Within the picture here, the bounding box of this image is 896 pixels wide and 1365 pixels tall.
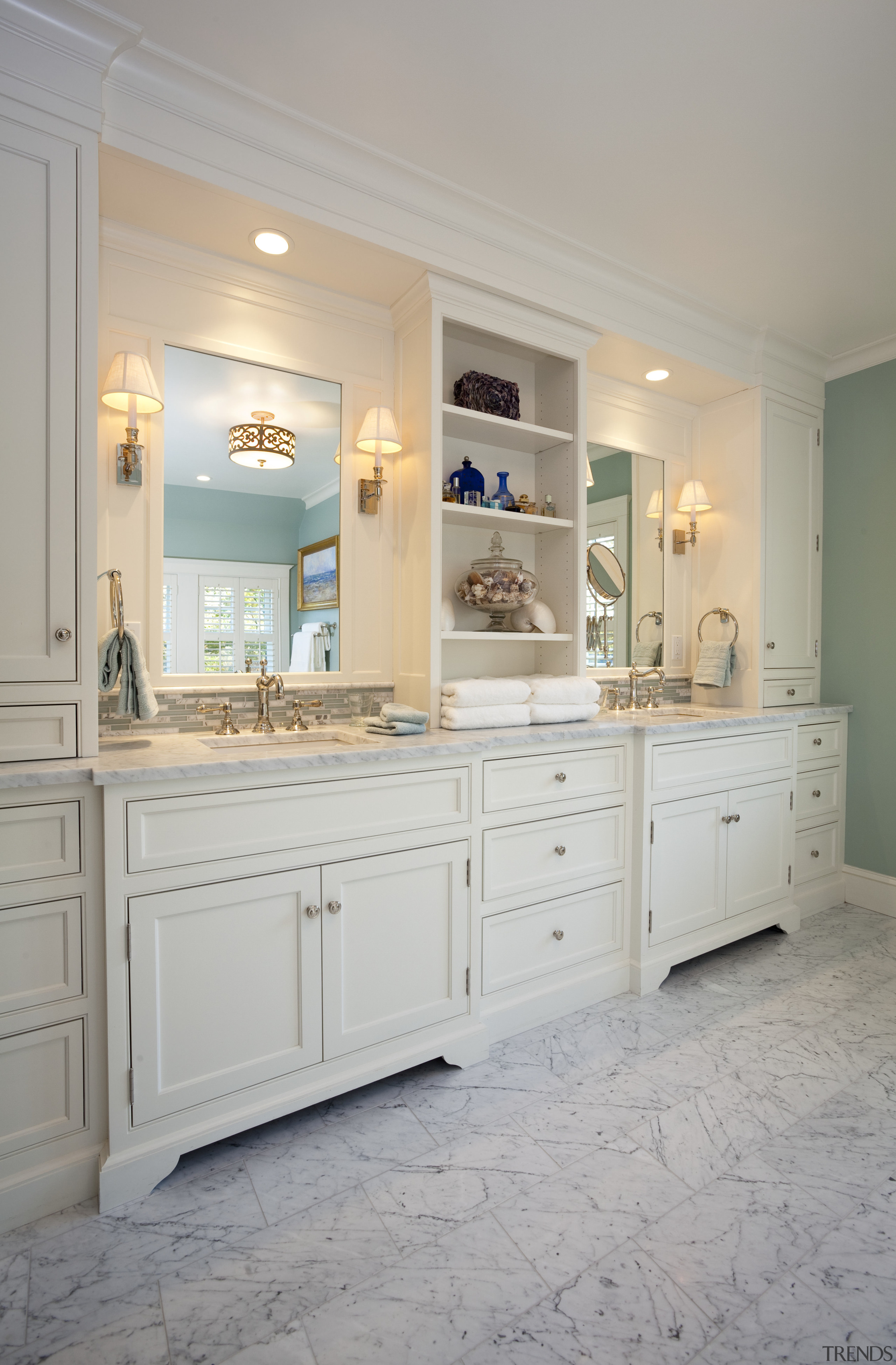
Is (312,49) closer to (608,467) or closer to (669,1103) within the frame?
(608,467)

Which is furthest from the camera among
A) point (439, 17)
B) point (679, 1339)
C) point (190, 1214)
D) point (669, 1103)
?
point (669, 1103)

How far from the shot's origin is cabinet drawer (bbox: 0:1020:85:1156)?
4.66 ft

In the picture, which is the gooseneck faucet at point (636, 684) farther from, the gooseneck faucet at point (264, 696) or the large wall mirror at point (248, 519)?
the gooseneck faucet at point (264, 696)

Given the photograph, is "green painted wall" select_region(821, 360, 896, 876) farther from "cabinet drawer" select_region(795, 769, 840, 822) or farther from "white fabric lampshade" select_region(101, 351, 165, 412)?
"white fabric lampshade" select_region(101, 351, 165, 412)

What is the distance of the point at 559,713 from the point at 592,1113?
3.91 feet

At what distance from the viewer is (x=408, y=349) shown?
2457 millimetres

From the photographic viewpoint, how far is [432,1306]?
49.3 inches

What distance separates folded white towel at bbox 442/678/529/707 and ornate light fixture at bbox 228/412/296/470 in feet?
3.10

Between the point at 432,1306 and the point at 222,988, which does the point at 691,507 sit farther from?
the point at 432,1306

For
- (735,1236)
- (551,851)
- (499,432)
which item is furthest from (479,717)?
(735,1236)

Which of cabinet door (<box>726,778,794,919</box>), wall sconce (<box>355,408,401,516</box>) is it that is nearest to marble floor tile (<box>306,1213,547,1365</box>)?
cabinet door (<box>726,778,794,919</box>)

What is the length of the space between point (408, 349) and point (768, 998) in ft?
8.78

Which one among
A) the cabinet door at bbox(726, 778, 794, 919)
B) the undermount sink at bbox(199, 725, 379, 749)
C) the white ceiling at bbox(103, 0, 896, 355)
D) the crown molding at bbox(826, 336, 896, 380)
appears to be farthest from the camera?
the crown molding at bbox(826, 336, 896, 380)

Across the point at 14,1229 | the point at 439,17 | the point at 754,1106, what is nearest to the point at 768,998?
the point at 754,1106
